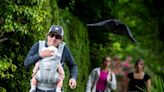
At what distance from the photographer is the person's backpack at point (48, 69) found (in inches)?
383

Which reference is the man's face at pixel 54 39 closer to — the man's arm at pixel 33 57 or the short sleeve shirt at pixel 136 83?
the man's arm at pixel 33 57

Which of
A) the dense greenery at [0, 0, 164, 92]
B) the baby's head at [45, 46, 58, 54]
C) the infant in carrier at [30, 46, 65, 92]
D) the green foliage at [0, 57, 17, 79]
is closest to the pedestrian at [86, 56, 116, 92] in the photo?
the dense greenery at [0, 0, 164, 92]

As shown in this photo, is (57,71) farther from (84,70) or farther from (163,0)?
(163,0)

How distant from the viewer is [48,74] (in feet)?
32.0

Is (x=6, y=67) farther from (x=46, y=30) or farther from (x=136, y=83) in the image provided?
(x=136, y=83)

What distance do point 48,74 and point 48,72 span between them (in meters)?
0.04

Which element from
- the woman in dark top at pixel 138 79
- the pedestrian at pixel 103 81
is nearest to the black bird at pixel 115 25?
the pedestrian at pixel 103 81

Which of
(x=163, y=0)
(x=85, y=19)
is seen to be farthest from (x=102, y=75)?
(x=163, y=0)

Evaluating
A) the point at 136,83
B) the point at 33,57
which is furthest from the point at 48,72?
the point at 136,83

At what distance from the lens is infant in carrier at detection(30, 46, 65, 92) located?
383 inches

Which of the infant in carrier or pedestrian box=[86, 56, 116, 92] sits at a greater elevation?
the infant in carrier

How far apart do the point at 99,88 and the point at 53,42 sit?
5458 millimetres

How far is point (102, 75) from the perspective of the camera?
15023 millimetres

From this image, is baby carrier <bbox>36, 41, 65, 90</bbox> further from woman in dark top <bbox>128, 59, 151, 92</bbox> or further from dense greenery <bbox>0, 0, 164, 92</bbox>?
woman in dark top <bbox>128, 59, 151, 92</bbox>
